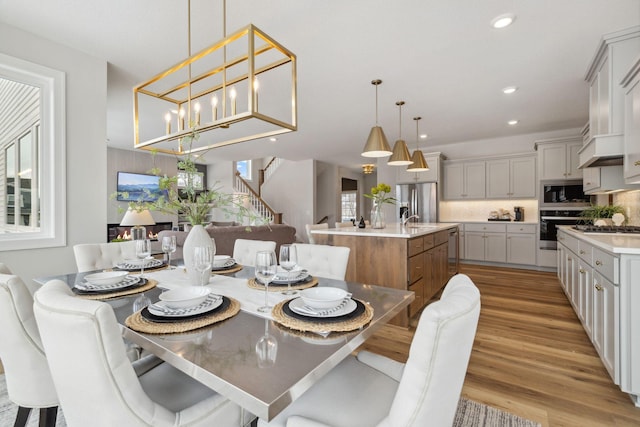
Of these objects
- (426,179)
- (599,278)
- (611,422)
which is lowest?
(611,422)

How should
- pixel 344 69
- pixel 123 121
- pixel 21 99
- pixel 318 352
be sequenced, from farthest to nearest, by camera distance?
pixel 123 121, pixel 344 69, pixel 21 99, pixel 318 352

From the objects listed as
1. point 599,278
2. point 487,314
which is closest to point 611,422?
point 599,278

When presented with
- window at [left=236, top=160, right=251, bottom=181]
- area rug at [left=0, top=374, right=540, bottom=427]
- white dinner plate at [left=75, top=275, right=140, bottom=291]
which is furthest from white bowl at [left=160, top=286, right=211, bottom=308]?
window at [left=236, top=160, right=251, bottom=181]

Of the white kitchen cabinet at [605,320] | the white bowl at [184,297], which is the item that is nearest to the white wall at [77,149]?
the white bowl at [184,297]

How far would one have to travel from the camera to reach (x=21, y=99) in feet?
8.30

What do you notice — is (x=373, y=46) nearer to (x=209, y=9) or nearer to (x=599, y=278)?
(x=209, y=9)

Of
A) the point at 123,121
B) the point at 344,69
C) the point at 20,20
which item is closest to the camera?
the point at 20,20

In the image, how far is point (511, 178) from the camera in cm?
567

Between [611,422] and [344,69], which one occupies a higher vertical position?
[344,69]

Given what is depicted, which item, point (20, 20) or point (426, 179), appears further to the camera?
point (426, 179)

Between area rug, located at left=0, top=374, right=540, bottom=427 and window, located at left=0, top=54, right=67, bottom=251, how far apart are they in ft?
4.28

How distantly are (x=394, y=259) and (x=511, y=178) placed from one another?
13.6 feet

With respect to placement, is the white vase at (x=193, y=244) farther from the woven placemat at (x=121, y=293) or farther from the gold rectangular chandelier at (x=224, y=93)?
the gold rectangular chandelier at (x=224, y=93)

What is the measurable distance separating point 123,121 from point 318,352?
5.39 metres
